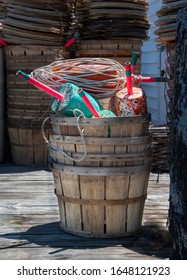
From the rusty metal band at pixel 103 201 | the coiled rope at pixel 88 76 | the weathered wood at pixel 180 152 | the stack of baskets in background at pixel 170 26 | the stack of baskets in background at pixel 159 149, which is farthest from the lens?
the stack of baskets in background at pixel 159 149

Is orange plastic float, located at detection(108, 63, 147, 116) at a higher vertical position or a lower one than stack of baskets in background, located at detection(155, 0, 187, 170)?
lower

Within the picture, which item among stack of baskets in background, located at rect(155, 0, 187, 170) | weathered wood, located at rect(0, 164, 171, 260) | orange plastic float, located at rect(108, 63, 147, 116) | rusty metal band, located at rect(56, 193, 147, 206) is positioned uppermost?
stack of baskets in background, located at rect(155, 0, 187, 170)

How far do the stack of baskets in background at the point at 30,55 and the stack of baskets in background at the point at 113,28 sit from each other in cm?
25

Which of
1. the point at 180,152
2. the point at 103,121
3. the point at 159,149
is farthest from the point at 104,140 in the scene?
the point at 159,149

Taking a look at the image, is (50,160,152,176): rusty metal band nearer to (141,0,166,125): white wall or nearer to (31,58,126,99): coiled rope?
(31,58,126,99): coiled rope

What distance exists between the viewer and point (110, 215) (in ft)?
11.4

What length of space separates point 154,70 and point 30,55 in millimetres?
4073

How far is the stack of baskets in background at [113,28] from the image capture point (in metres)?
5.84

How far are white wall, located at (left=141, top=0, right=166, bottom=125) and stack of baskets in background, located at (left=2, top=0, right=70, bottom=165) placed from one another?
2878mm

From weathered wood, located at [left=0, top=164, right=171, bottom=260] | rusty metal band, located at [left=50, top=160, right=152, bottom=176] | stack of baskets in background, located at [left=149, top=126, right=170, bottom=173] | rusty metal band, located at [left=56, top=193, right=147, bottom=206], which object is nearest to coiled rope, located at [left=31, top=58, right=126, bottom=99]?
rusty metal band, located at [left=50, top=160, right=152, bottom=176]

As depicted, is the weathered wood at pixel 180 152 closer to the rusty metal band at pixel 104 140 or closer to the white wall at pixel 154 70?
the rusty metal band at pixel 104 140

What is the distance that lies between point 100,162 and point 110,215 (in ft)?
1.17

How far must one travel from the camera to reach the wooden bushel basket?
3.31m

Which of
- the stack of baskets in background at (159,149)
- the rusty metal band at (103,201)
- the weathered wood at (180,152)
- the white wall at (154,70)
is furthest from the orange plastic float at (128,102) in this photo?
the white wall at (154,70)
